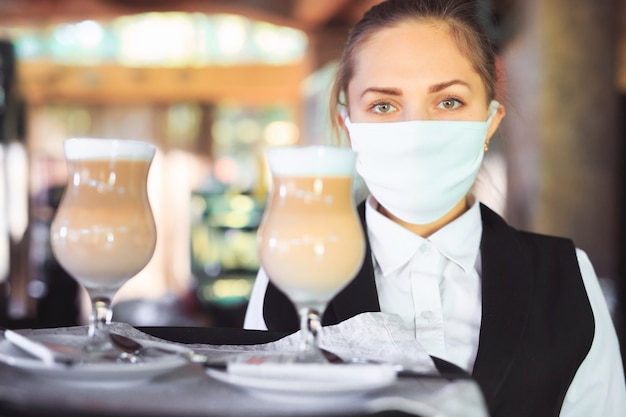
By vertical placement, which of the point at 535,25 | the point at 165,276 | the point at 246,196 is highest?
the point at 535,25

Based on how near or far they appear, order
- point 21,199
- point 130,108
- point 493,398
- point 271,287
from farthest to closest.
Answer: point 130,108, point 21,199, point 271,287, point 493,398

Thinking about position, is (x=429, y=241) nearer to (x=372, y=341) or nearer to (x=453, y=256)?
(x=453, y=256)

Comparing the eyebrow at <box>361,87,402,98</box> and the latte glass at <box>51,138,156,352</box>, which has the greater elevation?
the eyebrow at <box>361,87,402,98</box>

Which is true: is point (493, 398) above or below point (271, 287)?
below

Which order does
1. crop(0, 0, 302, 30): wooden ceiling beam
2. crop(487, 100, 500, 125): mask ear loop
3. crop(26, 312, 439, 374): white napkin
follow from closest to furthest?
crop(26, 312, 439, 374): white napkin → crop(487, 100, 500, 125): mask ear loop → crop(0, 0, 302, 30): wooden ceiling beam

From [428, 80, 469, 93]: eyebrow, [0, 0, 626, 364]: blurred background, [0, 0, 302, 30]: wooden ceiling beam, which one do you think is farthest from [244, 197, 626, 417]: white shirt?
[0, 0, 302, 30]: wooden ceiling beam

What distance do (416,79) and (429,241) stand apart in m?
0.32

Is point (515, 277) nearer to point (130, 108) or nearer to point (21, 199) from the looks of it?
point (21, 199)

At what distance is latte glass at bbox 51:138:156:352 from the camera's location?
41.0 inches

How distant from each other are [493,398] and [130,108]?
414 inches

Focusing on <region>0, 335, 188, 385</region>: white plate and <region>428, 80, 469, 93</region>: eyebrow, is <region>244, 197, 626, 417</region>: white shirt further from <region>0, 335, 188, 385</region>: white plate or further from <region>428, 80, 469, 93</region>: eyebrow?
<region>0, 335, 188, 385</region>: white plate

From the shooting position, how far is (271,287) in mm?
1596

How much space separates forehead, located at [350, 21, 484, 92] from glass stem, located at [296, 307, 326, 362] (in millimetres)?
644

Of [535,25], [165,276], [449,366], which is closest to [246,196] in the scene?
[165,276]
